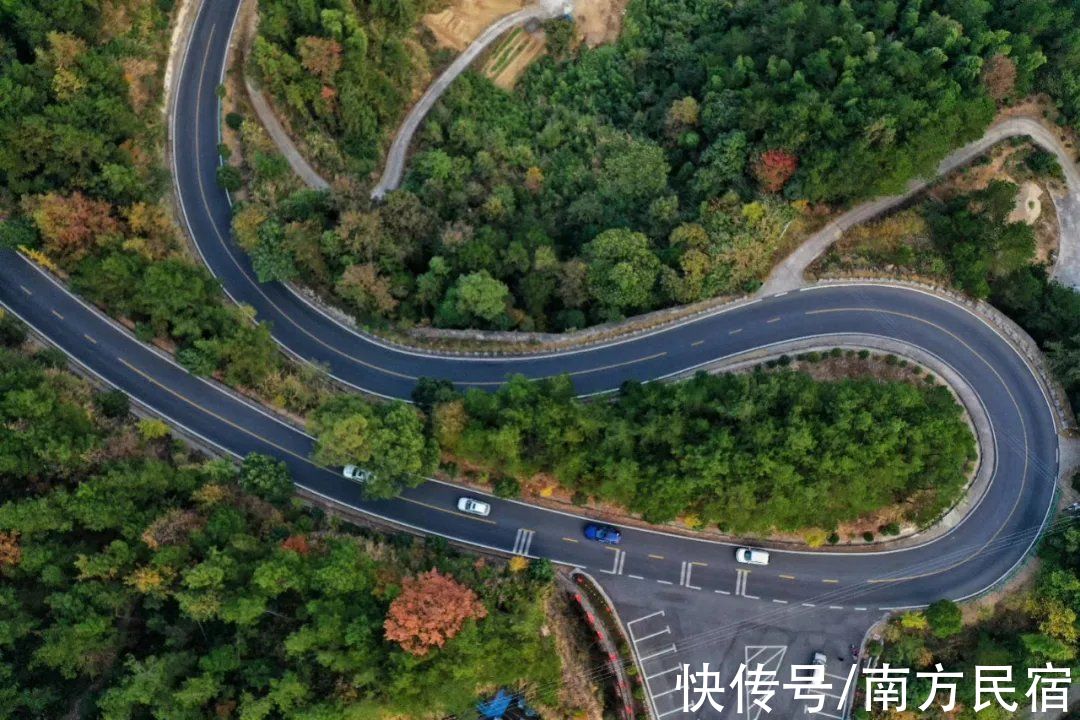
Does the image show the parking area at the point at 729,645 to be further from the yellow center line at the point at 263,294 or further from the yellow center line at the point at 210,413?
the yellow center line at the point at 263,294

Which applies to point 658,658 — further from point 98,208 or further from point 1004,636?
point 98,208

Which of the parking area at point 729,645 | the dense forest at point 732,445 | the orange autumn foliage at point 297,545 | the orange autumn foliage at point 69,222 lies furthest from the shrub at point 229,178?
the parking area at point 729,645

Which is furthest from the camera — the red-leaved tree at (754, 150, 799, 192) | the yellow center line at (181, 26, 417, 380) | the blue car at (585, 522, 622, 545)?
the red-leaved tree at (754, 150, 799, 192)

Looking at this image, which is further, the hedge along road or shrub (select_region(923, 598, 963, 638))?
the hedge along road

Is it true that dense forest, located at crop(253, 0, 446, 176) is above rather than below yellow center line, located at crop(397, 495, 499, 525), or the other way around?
above

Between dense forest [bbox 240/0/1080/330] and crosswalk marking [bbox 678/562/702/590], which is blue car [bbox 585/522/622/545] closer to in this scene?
crosswalk marking [bbox 678/562/702/590]

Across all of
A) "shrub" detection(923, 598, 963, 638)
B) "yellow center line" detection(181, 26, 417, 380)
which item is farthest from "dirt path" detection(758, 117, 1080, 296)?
"yellow center line" detection(181, 26, 417, 380)
